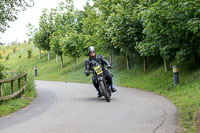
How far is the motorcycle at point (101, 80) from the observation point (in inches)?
368

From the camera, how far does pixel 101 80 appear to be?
9.41 metres

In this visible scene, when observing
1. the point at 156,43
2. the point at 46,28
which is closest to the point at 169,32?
the point at 156,43

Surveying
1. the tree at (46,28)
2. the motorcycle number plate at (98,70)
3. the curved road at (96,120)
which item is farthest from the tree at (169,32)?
the tree at (46,28)

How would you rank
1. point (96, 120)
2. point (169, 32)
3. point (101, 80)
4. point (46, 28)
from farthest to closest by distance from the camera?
point (46, 28)
point (169, 32)
point (101, 80)
point (96, 120)

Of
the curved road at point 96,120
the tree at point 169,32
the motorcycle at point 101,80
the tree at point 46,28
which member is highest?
the tree at point 46,28

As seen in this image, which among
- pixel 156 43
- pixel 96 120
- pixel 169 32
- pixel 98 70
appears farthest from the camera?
pixel 156 43

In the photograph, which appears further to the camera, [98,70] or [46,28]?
[46,28]

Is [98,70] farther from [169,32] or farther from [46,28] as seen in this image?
[46,28]

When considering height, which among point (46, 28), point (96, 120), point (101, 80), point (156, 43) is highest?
point (46, 28)

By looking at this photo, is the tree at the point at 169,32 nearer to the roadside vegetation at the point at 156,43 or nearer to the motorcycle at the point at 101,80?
the roadside vegetation at the point at 156,43

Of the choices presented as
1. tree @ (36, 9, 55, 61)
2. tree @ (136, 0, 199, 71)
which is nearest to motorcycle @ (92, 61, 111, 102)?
tree @ (136, 0, 199, 71)

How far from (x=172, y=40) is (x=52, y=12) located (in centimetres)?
3494

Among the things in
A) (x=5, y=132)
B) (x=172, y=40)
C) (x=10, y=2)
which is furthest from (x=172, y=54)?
(x=5, y=132)

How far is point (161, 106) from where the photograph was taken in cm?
808
